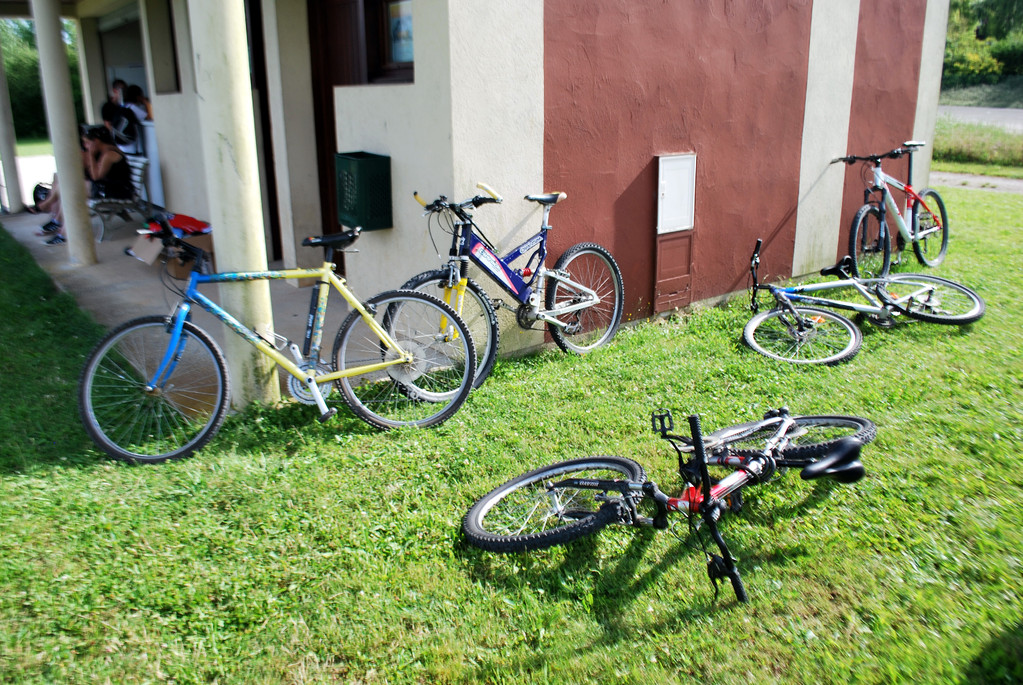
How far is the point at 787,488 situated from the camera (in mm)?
3777

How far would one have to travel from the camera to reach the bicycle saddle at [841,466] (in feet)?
9.73

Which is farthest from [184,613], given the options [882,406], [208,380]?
[882,406]

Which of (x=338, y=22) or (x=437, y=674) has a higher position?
(x=338, y=22)

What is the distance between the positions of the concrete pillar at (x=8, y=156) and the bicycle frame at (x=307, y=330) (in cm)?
1010

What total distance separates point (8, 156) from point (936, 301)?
12.6 meters

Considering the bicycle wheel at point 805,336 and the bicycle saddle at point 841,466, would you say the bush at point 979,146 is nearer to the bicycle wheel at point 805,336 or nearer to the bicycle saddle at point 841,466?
the bicycle wheel at point 805,336

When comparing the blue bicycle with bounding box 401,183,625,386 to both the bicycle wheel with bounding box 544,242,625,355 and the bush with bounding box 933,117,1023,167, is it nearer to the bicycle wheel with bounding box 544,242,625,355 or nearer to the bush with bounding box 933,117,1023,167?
the bicycle wheel with bounding box 544,242,625,355

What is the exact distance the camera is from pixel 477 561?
10.8 ft

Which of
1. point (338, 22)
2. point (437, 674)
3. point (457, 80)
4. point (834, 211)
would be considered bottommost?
point (437, 674)

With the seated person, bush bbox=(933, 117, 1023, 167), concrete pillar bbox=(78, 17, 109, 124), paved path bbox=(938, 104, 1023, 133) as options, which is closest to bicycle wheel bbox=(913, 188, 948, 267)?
the seated person

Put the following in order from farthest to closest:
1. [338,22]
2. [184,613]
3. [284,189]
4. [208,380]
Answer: [284,189] < [338,22] < [208,380] < [184,613]

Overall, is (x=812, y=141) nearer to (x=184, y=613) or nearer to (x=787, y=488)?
(x=787, y=488)

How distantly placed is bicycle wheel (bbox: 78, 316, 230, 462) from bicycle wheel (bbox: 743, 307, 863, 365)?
360cm

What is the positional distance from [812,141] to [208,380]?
588 cm
